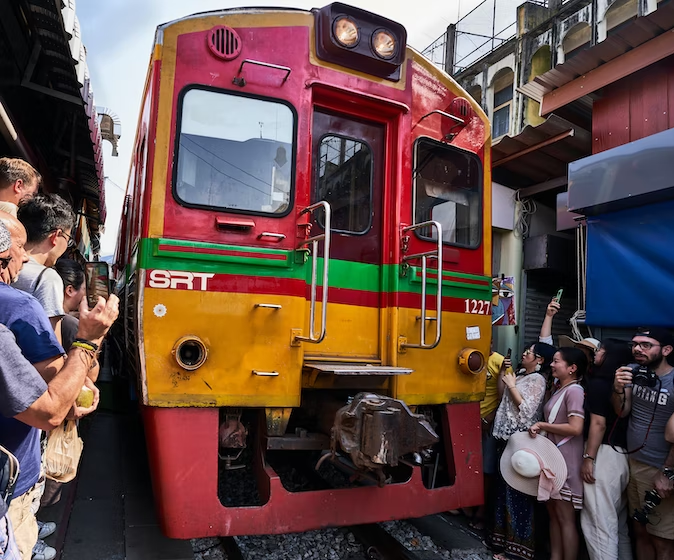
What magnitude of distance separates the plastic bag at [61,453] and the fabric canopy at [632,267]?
4336 millimetres

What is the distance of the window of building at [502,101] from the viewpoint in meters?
14.5

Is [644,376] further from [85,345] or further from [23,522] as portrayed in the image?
[23,522]

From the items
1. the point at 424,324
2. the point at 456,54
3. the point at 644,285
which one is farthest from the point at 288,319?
the point at 456,54

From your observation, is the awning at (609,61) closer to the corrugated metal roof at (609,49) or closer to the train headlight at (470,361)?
the corrugated metal roof at (609,49)

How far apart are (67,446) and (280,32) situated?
2777 mm

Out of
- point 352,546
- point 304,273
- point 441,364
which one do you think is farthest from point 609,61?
point 352,546

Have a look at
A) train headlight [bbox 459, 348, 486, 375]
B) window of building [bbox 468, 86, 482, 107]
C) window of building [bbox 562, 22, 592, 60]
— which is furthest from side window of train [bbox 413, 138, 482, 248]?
window of building [bbox 468, 86, 482, 107]

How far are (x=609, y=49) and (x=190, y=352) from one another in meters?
4.62

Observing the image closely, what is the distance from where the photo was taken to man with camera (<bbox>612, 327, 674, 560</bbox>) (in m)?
3.34

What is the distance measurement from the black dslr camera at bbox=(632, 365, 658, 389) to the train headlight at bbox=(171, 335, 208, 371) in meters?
2.73

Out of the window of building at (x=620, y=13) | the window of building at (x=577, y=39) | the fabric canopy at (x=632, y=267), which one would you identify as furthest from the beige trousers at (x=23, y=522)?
the window of building at (x=577, y=39)

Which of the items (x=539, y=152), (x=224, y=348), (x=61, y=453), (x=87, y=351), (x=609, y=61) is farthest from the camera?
(x=539, y=152)

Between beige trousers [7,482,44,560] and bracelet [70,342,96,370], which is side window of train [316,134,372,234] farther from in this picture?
beige trousers [7,482,44,560]

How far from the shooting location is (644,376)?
351 cm
